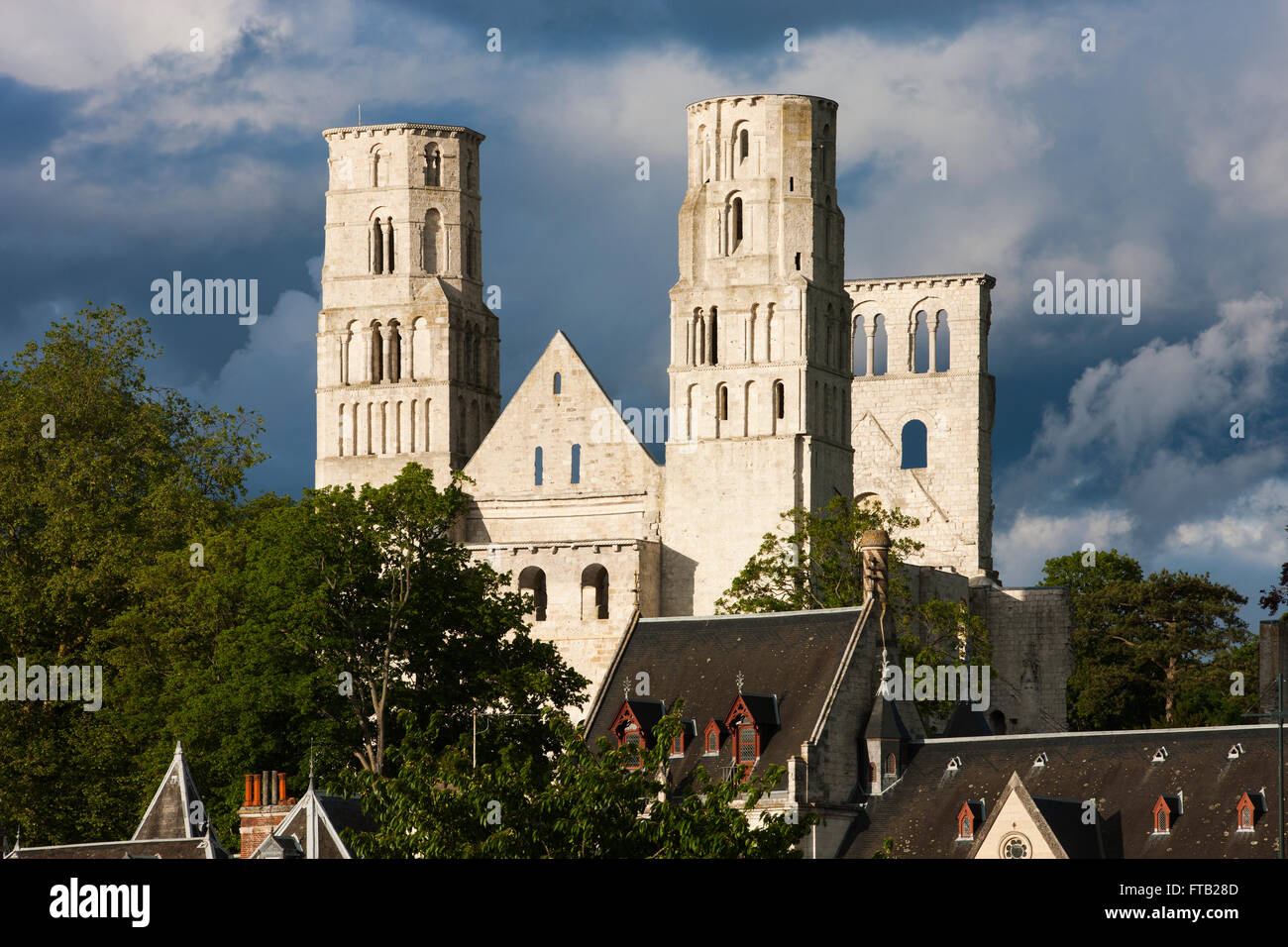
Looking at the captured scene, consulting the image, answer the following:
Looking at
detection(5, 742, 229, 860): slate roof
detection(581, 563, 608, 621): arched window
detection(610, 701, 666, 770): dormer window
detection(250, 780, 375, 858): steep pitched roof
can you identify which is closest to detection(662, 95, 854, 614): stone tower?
detection(581, 563, 608, 621): arched window

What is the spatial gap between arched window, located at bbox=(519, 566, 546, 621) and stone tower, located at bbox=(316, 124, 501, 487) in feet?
24.3

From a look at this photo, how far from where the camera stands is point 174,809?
49625 millimetres

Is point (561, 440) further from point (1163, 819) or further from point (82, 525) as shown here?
point (1163, 819)

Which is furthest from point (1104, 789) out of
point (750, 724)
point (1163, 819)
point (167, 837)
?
point (167, 837)

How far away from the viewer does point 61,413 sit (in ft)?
253

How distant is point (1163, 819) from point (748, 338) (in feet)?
124

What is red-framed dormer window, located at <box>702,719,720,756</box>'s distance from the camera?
47938 millimetres

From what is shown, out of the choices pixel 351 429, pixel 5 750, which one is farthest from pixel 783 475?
pixel 5 750

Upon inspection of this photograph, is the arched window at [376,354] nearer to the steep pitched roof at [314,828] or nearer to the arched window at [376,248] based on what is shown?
the arched window at [376,248]

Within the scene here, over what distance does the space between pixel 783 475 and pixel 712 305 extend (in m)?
6.33

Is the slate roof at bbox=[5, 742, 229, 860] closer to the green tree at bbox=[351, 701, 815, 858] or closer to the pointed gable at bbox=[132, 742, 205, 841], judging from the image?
Result: the pointed gable at bbox=[132, 742, 205, 841]

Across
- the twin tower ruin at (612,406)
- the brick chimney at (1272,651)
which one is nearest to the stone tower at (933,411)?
the twin tower ruin at (612,406)

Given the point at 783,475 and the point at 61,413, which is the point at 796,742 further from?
the point at 61,413
